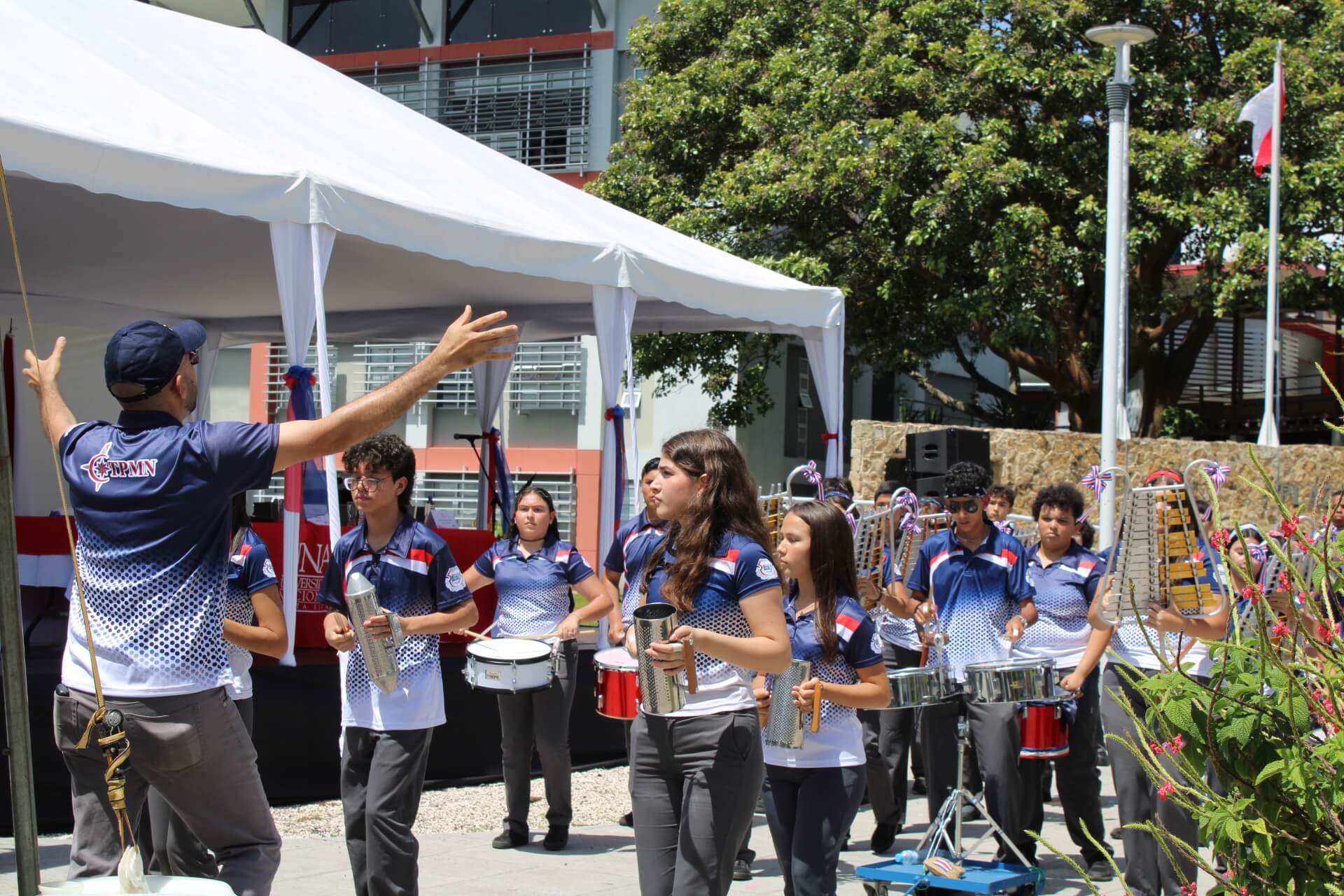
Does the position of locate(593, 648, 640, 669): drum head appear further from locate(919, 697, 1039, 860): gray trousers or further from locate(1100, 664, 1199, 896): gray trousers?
locate(1100, 664, 1199, 896): gray trousers

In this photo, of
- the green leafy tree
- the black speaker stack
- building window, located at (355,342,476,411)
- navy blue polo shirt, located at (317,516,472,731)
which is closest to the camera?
navy blue polo shirt, located at (317,516,472,731)

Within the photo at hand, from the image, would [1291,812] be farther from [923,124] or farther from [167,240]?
[923,124]

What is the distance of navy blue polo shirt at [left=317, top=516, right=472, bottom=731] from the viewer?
545 cm

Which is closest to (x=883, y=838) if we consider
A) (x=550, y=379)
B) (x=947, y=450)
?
(x=947, y=450)

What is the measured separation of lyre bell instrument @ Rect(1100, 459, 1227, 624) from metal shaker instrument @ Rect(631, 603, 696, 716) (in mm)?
1862

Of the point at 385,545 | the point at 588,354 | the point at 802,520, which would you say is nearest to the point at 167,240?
the point at 385,545

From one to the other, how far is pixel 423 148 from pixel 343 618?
586 cm

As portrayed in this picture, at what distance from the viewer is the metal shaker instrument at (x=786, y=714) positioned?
15.3ft

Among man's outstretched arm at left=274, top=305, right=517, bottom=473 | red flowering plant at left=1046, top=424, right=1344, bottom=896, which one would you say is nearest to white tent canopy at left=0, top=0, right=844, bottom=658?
man's outstretched arm at left=274, top=305, right=517, bottom=473

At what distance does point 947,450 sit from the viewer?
1329cm

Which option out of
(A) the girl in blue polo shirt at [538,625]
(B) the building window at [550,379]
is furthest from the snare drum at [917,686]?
(B) the building window at [550,379]

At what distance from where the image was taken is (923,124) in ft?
61.4

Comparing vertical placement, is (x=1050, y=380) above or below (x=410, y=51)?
below

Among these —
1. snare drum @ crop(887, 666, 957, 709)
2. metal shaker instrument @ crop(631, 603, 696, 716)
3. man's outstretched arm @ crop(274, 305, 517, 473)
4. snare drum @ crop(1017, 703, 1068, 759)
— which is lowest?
snare drum @ crop(1017, 703, 1068, 759)
